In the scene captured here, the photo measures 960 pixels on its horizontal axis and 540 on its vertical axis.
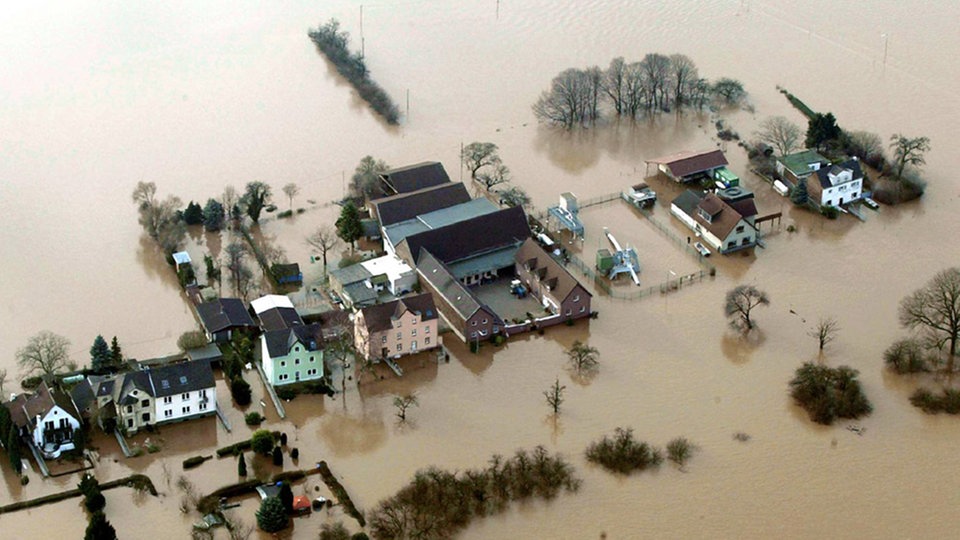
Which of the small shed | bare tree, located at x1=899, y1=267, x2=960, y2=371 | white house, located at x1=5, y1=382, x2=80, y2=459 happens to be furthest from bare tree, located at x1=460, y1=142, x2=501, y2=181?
white house, located at x1=5, y1=382, x2=80, y2=459

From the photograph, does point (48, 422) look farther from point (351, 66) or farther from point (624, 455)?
point (351, 66)

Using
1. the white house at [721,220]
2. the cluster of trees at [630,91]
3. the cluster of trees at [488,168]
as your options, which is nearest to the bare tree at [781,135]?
the cluster of trees at [630,91]

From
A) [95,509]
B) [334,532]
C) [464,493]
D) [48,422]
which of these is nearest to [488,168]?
[464,493]

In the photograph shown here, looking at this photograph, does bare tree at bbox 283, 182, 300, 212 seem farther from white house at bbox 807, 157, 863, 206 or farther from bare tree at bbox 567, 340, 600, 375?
white house at bbox 807, 157, 863, 206

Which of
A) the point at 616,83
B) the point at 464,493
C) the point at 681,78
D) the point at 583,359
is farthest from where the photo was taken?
the point at 681,78

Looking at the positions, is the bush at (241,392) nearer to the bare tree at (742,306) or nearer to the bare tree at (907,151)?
the bare tree at (742,306)

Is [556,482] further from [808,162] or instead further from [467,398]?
[808,162]

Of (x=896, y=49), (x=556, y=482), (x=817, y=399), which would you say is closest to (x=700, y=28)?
(x=896, y=49)
